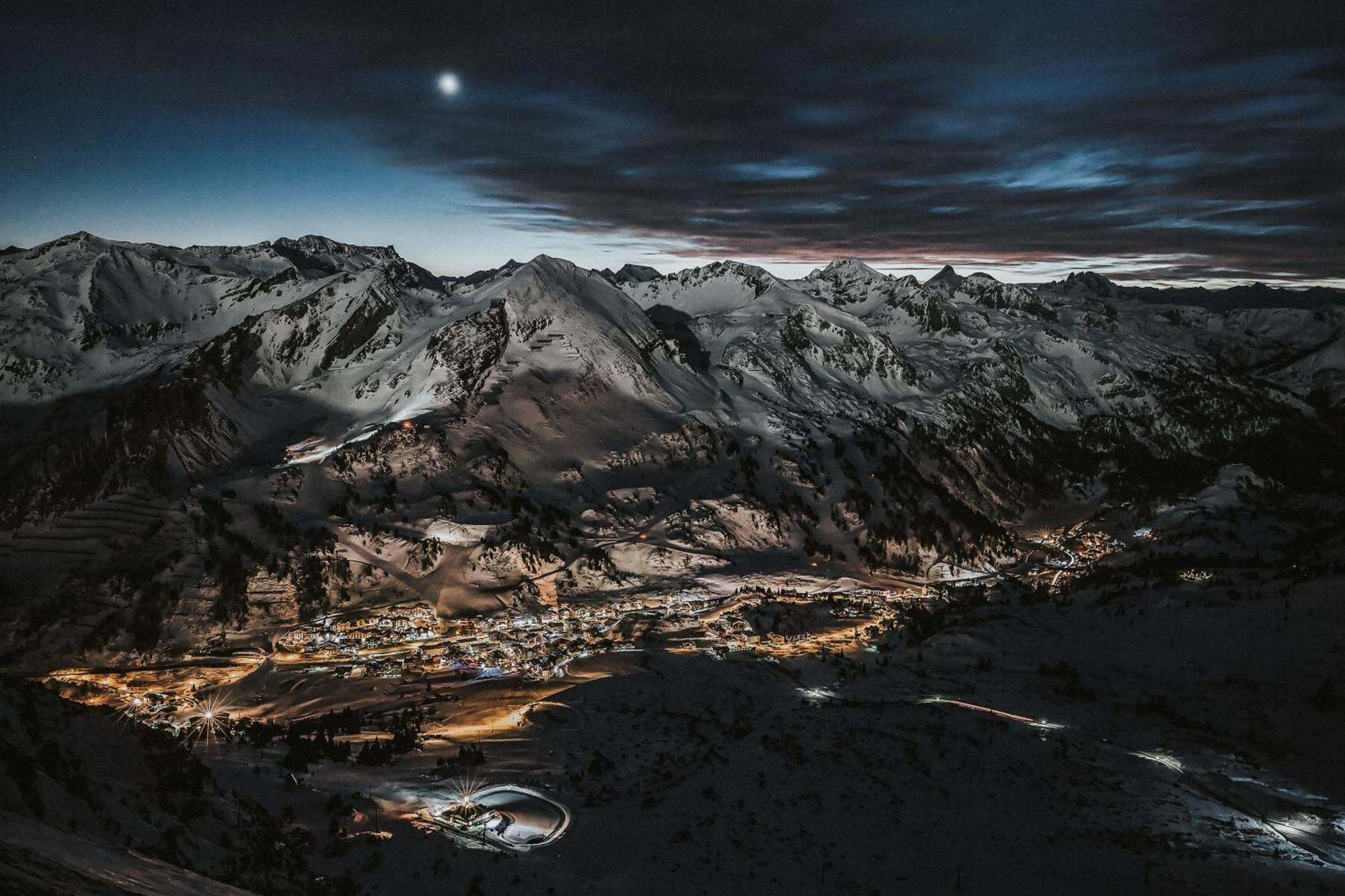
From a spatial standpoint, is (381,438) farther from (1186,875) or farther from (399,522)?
(1186,875)

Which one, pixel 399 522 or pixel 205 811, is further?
pixel 399 522

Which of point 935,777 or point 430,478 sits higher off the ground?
point 430,478

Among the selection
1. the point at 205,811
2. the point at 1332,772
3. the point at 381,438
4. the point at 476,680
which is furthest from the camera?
the point at 381,438

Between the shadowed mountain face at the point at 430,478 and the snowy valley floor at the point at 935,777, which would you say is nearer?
the snowy valley floor at the point at 935,777

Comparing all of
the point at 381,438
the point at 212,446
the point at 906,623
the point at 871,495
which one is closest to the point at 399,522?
the point at 381,438

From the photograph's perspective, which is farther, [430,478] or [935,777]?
[430,478]

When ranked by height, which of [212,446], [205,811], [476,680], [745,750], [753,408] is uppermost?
[753,408]

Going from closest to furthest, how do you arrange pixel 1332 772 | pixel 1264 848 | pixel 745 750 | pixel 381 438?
pixel 1264 848
pixel 1332 772
pixel 745 750
pixel 381 438

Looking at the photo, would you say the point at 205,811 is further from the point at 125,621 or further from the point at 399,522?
the point at 399,522

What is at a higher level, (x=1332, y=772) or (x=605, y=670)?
(x=1332, y=772)

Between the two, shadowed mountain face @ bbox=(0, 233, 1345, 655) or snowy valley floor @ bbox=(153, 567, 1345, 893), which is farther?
shadowed mountain face @ bbox=(0, 233, 1345, 655)
